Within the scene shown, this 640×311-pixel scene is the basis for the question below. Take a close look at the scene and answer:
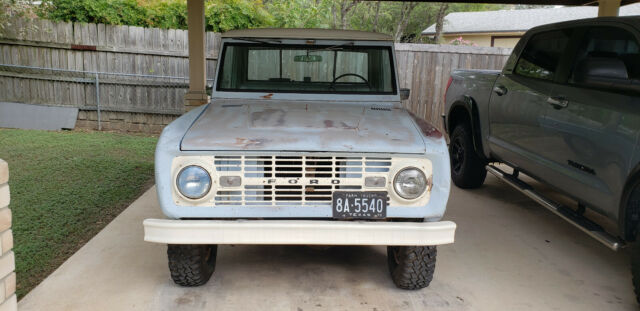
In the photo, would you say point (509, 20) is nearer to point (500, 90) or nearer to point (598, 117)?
point (500, 90)

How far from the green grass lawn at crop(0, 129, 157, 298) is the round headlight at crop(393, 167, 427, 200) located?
276 cm

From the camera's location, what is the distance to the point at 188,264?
3.44 m

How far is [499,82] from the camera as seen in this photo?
5383 millimetres

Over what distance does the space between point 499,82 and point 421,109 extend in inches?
201

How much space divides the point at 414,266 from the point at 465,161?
310 cm

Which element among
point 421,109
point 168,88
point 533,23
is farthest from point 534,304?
point 533,23

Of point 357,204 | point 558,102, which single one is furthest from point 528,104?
point 357,204

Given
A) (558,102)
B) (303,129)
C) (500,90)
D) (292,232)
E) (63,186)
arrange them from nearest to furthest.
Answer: (292,232)
(303,129)
(558,102)
(500,90)
(63,186)

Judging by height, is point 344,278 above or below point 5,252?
below

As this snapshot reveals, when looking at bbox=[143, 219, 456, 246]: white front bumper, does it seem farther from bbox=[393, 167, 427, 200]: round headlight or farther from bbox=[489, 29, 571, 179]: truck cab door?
bbox=[489, 29, 571, 179]: truck cab door

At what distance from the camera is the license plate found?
307 cm

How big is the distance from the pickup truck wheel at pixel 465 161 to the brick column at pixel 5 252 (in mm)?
4807

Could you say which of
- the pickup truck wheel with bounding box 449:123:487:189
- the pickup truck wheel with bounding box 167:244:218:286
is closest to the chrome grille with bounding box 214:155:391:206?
the pickup truck wheel with bounding box 167:244:218:286

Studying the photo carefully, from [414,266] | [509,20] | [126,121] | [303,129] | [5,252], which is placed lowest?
[414,266]
